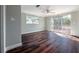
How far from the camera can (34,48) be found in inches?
124

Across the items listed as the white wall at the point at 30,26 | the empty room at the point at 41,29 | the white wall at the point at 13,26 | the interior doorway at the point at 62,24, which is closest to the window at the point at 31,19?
the empty room at the point at 41,29

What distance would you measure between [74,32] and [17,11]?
2.12 meters

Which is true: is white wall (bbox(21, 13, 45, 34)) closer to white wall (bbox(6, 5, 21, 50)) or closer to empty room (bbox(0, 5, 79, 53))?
empty room (bbox(0, 5, 79, 53))

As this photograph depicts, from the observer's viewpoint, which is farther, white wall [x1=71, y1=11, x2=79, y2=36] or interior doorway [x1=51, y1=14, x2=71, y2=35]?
white wall [x1=71, y1=11, x2=79, y2=36]

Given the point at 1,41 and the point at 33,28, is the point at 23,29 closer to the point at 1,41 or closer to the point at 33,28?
the point at 33,28

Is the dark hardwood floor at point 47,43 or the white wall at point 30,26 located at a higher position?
the white wall at point 30,26

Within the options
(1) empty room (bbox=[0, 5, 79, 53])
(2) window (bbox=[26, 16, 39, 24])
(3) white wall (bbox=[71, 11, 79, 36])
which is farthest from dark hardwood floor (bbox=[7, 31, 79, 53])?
(2) window (bbox=[26, 16, 39, 24])

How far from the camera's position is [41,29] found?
363 cm

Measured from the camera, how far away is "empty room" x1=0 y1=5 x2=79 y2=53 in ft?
10.1

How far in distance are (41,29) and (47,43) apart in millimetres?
599

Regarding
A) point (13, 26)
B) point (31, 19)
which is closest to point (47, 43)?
point (31, 19)

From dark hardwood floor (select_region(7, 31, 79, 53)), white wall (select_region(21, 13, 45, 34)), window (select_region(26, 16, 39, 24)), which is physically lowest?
dark hardwood floor (select_region(7, 31, 79, 53))

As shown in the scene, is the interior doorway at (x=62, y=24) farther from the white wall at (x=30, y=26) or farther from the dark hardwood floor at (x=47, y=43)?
the white wall at (x=30, y=26)

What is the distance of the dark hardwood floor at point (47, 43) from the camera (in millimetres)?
3043
